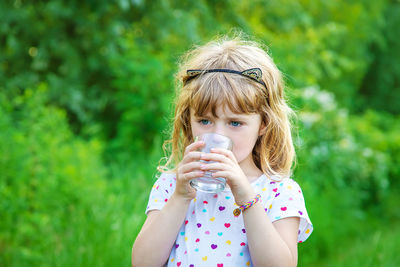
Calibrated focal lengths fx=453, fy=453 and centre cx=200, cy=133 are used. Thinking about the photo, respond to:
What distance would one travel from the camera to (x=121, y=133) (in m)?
5.48

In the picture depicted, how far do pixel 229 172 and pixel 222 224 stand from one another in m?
0.27

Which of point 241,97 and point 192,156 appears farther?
point 241,97

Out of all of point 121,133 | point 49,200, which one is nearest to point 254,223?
point 49,200

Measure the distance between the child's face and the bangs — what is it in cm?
2

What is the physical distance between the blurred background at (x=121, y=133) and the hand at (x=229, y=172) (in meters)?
1.57

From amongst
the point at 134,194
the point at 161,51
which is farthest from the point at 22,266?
the point at 161,51

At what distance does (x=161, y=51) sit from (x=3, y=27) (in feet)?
6.64

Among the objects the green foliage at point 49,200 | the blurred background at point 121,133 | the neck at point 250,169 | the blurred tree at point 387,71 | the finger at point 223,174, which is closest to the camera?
the finger at point 223,174

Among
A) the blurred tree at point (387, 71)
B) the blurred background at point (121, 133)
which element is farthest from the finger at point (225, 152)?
the blurred tree at point (387, 71)

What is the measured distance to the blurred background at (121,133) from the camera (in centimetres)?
350

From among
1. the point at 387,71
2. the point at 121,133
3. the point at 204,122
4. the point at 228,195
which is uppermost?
the point at 387,71

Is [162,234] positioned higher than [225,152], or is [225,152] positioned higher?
[225,152]

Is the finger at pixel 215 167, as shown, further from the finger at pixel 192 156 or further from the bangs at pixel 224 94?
the bangs at pixel 224 94

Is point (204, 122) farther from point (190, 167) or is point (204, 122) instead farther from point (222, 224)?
point (222, 224)
